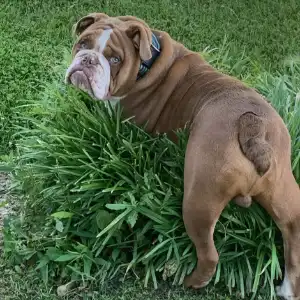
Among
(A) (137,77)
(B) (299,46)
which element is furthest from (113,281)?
(B) (299,46)

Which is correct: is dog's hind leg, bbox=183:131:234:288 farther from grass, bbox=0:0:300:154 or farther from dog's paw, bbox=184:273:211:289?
grass, bbox=0:0:300:154

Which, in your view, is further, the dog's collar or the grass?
the grass

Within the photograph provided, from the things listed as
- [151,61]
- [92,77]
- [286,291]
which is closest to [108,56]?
[92,77]

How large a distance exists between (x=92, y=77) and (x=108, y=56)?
0.48 ft

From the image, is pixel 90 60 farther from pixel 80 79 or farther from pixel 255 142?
pixel 255 142

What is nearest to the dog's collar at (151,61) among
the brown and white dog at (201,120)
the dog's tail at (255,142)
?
the brown and white dog at (201,120)

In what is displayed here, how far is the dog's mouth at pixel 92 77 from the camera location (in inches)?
128

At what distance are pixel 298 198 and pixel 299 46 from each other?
8.55 ft

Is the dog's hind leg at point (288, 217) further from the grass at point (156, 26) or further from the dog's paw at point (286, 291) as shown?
the grass at point (156, 26)

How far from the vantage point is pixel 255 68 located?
4598 mm

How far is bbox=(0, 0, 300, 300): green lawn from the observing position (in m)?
4.76

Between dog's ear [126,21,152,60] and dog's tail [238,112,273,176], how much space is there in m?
0.63

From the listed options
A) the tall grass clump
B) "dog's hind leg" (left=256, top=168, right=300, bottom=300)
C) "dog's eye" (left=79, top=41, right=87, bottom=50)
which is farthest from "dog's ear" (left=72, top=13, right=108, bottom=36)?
"dog's hind leg" (left=256, top=168, right=300, bottom=300)

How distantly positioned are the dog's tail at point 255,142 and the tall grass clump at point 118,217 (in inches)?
15.1
